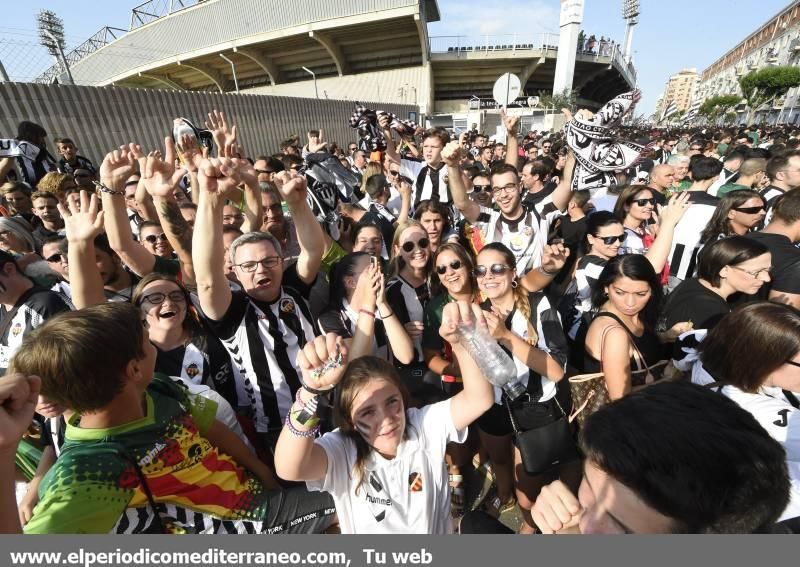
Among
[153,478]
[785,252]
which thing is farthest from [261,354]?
[785,252]

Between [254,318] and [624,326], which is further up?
[254,318]

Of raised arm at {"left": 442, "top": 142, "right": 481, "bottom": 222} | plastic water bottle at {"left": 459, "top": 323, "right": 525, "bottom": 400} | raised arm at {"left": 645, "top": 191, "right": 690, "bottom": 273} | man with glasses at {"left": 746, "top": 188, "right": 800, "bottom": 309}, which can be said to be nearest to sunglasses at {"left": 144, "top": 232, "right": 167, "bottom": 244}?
raised arm at {"left": 442, "top": 142, "right": 481, "bottom": 222}

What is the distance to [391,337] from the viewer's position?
2256 millimetres

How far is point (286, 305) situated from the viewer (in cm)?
232

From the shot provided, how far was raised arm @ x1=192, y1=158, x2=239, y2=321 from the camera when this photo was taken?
2006 millimetres

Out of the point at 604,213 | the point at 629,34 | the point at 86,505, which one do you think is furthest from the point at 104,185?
the point at 629,34

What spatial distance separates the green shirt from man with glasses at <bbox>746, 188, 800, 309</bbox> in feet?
12.3

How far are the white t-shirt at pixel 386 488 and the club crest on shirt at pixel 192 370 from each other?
98 centimetres

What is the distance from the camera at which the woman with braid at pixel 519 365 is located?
6.95 ft

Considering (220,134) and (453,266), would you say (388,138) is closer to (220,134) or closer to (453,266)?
(220,134)

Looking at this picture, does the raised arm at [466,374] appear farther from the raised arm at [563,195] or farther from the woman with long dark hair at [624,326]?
the raised arm at [563,195]

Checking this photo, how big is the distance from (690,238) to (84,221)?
16.7ft

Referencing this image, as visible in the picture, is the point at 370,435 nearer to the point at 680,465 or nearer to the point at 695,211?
the point at 680,465

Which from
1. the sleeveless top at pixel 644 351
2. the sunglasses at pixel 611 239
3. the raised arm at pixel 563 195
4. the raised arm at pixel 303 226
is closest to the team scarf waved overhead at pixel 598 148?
the raised arm at pixel 563 195
